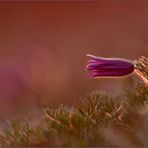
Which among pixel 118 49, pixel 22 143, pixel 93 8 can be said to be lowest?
pixel 22 143

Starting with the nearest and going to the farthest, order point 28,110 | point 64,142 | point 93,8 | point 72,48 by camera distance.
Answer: point 64,142 → point 28,110 → point 72,48 → point 93,8

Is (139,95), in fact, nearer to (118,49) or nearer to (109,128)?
(109,128)

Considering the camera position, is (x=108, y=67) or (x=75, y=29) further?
(x=75, y=29)

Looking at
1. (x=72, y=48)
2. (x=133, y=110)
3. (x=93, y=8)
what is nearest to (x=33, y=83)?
(x=133, y=110)

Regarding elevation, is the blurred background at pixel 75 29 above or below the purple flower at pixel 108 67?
above

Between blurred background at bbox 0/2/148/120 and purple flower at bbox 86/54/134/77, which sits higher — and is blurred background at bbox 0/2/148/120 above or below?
above

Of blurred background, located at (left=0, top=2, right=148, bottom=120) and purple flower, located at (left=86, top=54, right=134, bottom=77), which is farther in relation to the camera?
blurred background, located at (left=0, top=2, right=148, bottom=120)

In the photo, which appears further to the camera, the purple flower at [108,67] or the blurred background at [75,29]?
the blurred background at [75,29]

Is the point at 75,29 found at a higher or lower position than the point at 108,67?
higher
